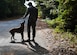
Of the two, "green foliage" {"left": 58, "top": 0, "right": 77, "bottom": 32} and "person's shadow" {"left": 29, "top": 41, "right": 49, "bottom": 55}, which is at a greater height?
"green foliage" {"left": 58, "top": 0, "right": 77, "bottom": 32}

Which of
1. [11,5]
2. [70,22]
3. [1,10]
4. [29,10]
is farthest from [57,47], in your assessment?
[11,5]

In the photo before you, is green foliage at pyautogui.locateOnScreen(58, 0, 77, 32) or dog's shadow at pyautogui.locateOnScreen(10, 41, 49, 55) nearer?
dog's shadow at pyautogui.locateOnScreen(10, 41, 49, 55)

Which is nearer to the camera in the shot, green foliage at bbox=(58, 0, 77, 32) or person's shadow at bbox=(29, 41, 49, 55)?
person's shadow at bbox=(29, 41, 49, 55)

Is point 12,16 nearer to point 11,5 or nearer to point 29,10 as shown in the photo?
point 11,5

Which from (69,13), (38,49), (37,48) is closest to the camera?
(38,49)

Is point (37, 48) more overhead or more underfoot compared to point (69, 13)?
more underfoot

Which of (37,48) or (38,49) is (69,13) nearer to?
(37,48)

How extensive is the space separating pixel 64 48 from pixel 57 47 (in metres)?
0.39

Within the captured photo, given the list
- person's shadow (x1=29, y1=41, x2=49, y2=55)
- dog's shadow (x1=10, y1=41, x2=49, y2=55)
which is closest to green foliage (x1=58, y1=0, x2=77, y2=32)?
dog's shadow (x1=10, y1=41, x2=49, y2=55)

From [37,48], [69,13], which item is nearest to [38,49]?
[37,48]

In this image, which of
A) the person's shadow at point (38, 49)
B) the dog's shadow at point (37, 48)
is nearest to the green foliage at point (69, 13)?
the dog's shadow at point (37, 48)

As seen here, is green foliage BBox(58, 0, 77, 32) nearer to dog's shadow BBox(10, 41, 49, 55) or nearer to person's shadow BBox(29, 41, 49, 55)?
dog's shadow BBox(10, 41, 49, 55)

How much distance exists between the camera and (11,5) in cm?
3784

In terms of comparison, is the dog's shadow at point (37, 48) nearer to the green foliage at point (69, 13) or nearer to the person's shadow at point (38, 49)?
the person's shadow at point (38, 49)
